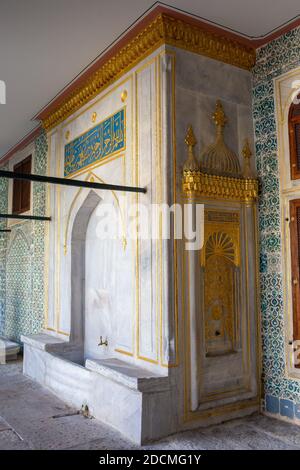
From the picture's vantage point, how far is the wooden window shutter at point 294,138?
124 inches

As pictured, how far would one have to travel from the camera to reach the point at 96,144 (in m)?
4.05

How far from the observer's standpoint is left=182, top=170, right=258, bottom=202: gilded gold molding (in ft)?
10.1

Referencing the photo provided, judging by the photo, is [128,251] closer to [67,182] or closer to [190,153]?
[67,182]

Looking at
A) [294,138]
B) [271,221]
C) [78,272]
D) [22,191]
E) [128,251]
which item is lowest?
[78,272]

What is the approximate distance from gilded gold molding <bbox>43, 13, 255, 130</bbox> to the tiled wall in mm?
1981

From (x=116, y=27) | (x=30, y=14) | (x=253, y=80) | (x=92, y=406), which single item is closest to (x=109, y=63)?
(x=116, y=27)

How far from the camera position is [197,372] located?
2986 mm

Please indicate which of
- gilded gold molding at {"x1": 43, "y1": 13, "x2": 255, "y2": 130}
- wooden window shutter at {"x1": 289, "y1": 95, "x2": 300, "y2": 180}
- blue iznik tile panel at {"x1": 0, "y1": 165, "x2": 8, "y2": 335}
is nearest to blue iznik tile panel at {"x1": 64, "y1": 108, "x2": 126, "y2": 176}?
gilded gold molding at {"x1": 43, "y1": 13, "x2": 255, "y2": 130}

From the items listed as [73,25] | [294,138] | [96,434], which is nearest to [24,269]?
[96,434]

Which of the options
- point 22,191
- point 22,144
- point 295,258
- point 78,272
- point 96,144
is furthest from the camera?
point 22,191

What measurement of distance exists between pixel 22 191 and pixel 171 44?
378cm

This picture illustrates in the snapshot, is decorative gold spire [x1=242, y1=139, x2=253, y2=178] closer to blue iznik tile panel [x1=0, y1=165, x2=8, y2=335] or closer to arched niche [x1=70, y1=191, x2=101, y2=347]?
arched niche [x1=70, y1=191, x2=101, y2=347]

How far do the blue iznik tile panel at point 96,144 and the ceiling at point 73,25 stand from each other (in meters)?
0.55

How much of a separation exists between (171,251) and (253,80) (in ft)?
5.32
